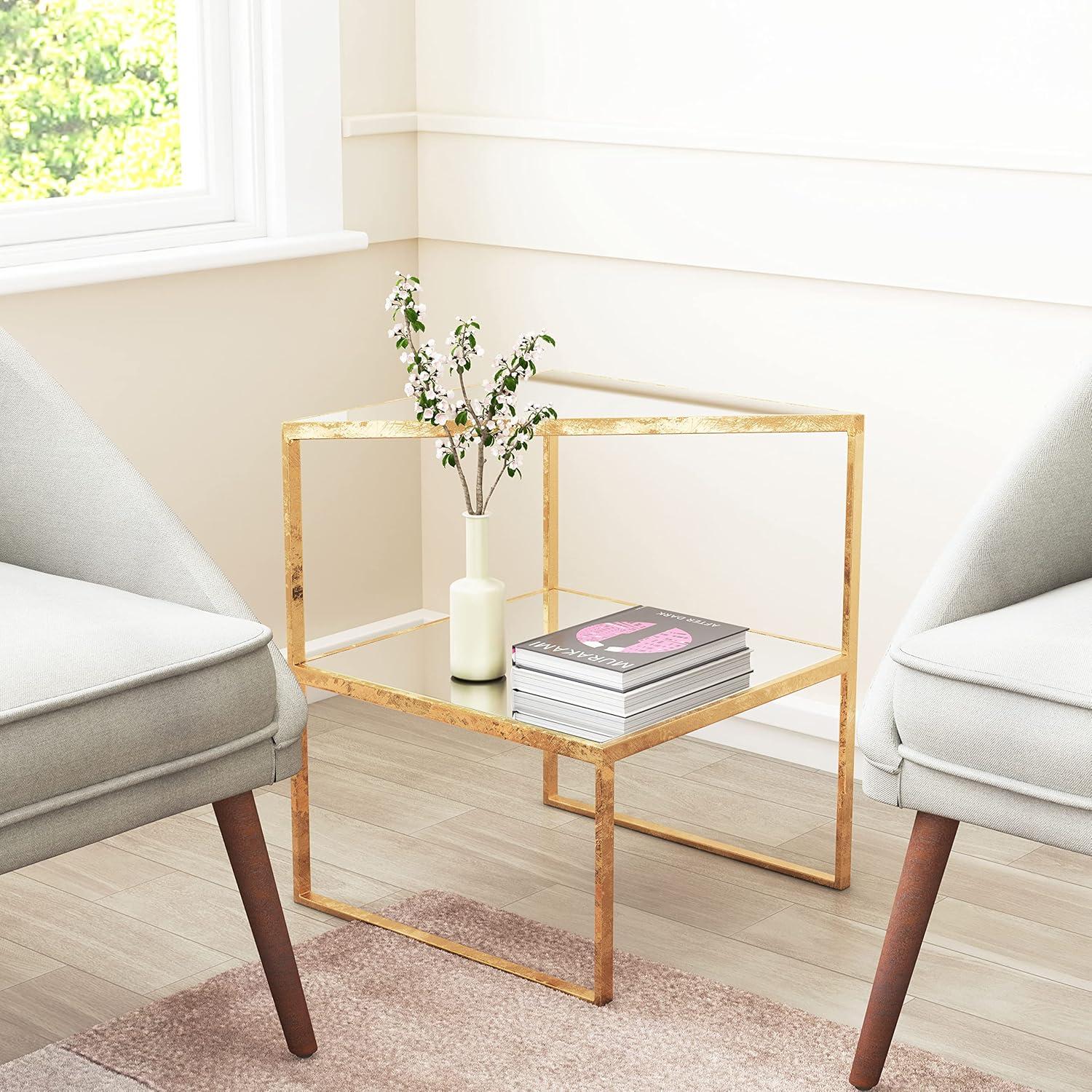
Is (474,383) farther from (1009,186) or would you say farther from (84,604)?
(84,604)

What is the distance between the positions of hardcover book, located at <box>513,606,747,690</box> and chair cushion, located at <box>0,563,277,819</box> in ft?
1.23

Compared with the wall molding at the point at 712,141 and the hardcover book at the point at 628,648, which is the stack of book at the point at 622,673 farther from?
the wall molding at the point at 712,141

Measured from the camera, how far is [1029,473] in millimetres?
1778

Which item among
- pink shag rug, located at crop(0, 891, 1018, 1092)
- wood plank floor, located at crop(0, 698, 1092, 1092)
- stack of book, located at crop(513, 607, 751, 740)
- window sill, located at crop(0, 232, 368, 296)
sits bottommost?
wood plank floor, located at crop(0, 698, 1092, 1092)

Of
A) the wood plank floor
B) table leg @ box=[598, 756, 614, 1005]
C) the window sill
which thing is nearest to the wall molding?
the window sill

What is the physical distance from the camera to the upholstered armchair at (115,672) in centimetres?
156

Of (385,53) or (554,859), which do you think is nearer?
(554,859)

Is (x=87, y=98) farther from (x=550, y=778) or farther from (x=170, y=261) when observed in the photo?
(x=550, y=778)

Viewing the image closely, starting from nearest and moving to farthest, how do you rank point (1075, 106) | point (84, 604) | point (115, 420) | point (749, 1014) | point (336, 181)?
point (84, 604) → point (749, 1014) → point (1075, 106) → point (115, 420) → point (336, 181)

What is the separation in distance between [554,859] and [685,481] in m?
0.73

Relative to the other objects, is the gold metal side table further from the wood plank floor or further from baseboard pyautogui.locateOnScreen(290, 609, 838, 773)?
baseboard pyautogui.locateOnScreen(290, 609, 838, 773)

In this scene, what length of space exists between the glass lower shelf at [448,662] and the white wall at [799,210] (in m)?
0.45

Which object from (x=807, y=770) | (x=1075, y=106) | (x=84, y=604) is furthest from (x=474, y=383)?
(x=84, y=604)

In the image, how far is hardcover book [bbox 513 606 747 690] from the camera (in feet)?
6.31
